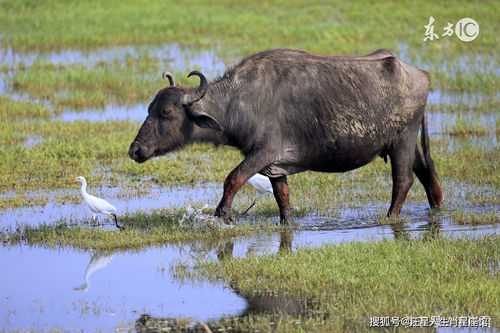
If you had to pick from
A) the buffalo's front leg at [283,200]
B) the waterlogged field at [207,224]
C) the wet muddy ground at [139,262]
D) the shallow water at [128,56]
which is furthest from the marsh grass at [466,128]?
the shallow water at [128,56]

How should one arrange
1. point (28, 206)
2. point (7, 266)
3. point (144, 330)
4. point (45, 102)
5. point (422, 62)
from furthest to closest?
1. point (422, 62)
2. point (45, 102)
3. point (28, 206)
4. point (7, 266)
5. point (144, 330)

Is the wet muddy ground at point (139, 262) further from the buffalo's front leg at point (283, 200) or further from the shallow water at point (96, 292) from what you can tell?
the buffalo's front leg at point (283, 200)

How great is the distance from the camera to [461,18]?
23656 millimetres

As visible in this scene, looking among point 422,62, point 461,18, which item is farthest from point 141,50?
point 461,18

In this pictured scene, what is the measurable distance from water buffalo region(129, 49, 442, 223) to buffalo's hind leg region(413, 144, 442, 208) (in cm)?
41

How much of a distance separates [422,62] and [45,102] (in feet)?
23.1

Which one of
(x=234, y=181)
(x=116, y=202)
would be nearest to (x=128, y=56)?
(x=116, y=202)

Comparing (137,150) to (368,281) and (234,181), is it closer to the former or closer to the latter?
(234,181)

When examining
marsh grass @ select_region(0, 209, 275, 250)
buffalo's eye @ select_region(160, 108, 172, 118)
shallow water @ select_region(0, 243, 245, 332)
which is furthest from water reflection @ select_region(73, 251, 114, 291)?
buffalo's eye @ select_region(160, 108, 172, 118)

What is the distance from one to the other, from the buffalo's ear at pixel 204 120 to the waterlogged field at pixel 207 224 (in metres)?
0.84

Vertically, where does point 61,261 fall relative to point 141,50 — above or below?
below

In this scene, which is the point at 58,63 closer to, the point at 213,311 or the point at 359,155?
the point at 359,155

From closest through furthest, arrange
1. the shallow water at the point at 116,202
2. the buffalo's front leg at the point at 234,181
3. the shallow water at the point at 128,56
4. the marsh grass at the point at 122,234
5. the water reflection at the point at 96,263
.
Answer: the water reflection at the point at 96,263 → the marsh grass at the point at 122,234 → the buffalo's front leg at the point at 234,181 → the shallow water at the point at 116,202 → the shallow water at the point at 128,56

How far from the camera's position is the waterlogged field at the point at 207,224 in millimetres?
6703
